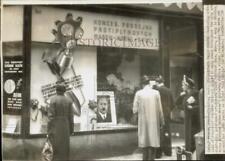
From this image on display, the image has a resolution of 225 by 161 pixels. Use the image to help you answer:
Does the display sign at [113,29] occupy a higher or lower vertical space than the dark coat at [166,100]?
higher

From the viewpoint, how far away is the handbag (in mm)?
1322

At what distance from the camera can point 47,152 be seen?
1.33 meters

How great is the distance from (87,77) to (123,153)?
0.28 meters

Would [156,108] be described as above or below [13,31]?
below

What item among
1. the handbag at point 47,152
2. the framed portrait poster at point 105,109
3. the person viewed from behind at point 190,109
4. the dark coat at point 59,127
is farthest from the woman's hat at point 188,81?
the handbag at point 47,152

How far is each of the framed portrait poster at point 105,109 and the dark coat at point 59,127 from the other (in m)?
0.10

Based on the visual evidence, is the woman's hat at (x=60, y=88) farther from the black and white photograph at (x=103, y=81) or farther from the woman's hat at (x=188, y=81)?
the woman's hat at (x=188, y=81)

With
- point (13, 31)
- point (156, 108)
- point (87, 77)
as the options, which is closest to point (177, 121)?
point (156, 108)

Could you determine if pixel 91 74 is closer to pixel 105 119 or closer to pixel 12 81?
pixel 105 119

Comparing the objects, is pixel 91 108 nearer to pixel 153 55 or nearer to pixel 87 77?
pixel 87 77

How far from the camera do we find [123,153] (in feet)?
4.44

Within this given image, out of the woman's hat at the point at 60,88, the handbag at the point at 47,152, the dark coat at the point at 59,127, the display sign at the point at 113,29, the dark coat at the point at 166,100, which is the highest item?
the display sign at the point at 113,29

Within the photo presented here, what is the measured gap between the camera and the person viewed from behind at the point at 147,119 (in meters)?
1.35

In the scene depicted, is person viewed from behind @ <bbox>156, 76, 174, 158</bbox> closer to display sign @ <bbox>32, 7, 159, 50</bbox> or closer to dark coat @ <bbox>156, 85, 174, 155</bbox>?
dark coat @ <bbox>156, 85, 174, 155</bbox>
